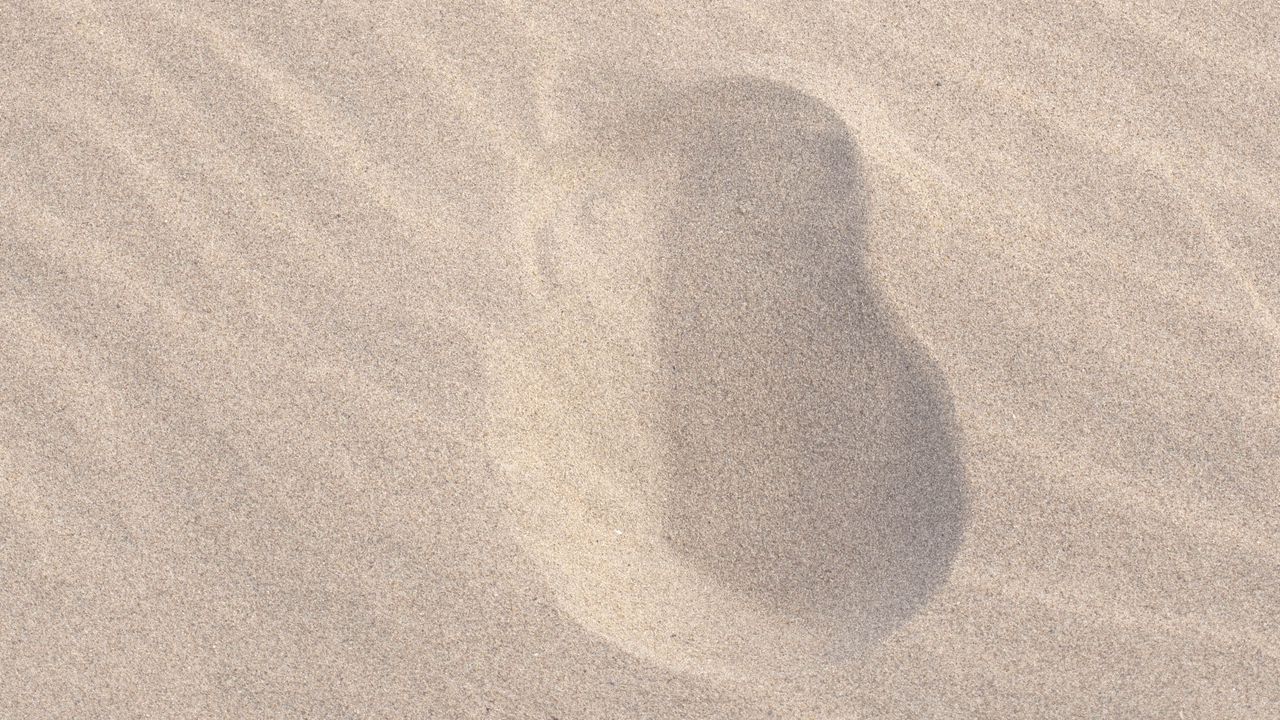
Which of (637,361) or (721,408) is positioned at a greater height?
(637,361)

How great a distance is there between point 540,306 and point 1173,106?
4.04 feet

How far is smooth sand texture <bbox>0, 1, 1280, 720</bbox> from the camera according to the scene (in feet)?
6.33

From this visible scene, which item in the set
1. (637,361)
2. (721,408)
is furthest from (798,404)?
(637,361)

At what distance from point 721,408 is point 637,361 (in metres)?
0.17

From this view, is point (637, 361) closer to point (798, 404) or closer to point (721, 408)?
point (721, 408)

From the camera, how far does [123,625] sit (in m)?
1.92

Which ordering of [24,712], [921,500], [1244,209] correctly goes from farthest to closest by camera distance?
[1244,209] < [921,500] < [24,712]

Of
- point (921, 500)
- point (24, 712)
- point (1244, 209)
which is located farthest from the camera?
point (1244, 209)

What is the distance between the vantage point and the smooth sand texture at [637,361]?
1930mm

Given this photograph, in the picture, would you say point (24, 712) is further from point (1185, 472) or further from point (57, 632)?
point (1185, 472)

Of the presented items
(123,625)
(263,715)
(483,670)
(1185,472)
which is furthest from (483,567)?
(1185,472)

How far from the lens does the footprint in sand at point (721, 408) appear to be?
198 cm

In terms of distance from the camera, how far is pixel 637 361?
209cm

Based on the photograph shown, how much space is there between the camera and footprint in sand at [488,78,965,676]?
6.50 ft
